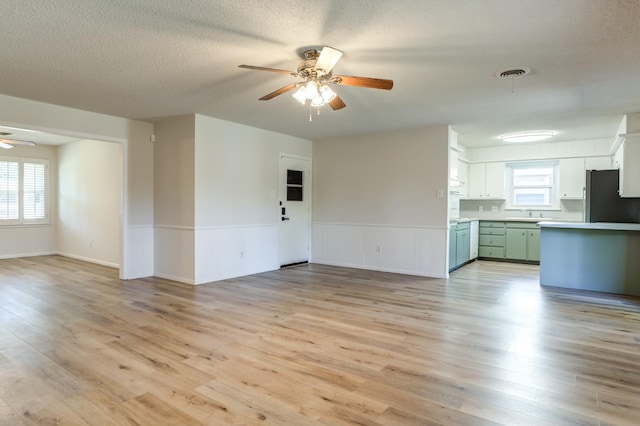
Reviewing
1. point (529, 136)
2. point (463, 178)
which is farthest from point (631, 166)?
point (463, 178)

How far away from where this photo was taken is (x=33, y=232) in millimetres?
8078

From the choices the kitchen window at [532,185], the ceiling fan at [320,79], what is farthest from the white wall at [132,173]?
the kitchen window at [532,185]

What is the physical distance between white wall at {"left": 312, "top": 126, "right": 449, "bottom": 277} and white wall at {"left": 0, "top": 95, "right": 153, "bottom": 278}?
10.1 feet

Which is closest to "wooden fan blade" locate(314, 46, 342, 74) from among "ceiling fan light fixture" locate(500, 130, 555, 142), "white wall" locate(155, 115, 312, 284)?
"white wall" locate(155, 115, 312, 284)

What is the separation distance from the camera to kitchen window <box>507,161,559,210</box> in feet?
24.8

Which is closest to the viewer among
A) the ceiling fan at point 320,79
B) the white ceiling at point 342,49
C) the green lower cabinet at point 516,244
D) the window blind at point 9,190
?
the white ceiling at point 342,49

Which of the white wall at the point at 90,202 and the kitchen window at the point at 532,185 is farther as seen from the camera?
the kitchen window at the point at 532,185

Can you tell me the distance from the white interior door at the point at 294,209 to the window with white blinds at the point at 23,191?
570cm

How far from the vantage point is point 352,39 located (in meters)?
2.77

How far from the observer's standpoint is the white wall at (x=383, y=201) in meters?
5.99

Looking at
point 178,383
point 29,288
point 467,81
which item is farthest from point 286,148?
point 178,383

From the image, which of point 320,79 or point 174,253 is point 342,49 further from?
point 174,253

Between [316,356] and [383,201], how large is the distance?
13.4 feet

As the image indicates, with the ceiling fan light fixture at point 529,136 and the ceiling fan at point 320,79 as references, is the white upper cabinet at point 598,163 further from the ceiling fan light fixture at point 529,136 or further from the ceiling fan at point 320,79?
the ceiling fan at point 320,79
